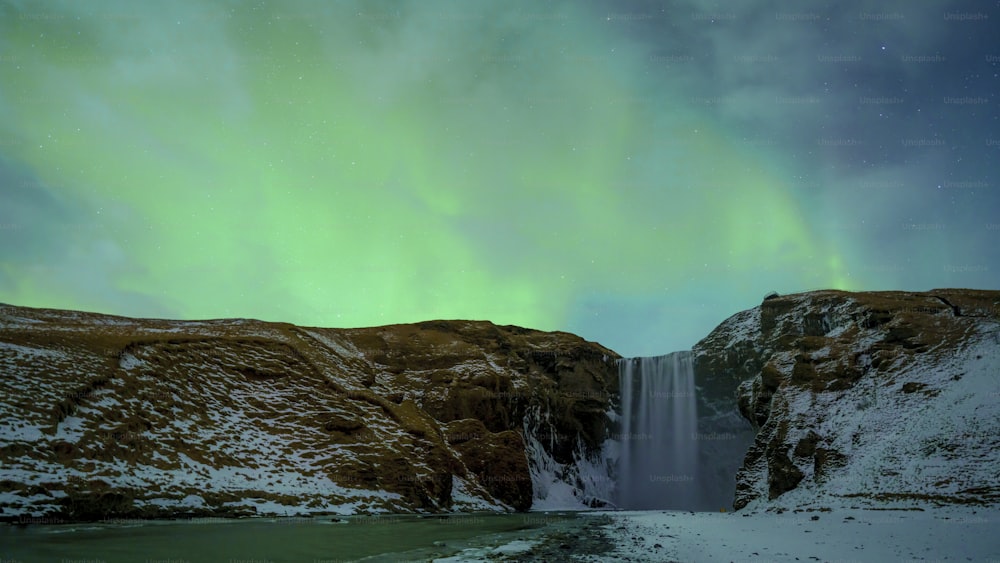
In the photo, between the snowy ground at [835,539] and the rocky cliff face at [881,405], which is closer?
the snowy ground at [835,539]

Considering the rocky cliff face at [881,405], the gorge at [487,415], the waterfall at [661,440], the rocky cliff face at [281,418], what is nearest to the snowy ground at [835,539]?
the rocky cliff face at [881,405]

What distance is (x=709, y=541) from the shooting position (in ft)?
52.5

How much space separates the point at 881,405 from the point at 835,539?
22.2 metres

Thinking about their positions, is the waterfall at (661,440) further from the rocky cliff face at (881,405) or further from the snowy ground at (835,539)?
the snowy ground at (835,539)

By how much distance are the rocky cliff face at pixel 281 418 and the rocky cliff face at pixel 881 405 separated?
779 inches

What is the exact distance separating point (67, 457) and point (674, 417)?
54.9m

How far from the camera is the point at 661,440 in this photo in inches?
2377

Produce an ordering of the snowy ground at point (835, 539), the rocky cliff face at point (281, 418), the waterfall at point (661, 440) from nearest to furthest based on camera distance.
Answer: the snowy ground at point (835, 539), the rocky cliff face at point (281, 418), the waterfall at point (661, 440)

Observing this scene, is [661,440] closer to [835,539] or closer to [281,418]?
[281,418]

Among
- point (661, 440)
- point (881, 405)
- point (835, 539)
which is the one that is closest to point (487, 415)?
point (661, 440)

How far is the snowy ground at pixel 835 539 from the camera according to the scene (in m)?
12.1

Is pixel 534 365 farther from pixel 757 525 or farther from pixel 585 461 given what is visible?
pixel 757 525

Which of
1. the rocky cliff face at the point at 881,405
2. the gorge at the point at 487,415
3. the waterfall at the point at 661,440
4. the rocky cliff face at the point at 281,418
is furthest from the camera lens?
the waterfall at the point at 661,440

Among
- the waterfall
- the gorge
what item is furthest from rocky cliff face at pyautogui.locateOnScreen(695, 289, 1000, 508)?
the waterfall
